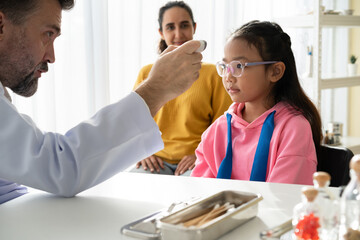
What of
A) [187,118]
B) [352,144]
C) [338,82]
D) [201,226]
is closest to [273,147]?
[201,226]

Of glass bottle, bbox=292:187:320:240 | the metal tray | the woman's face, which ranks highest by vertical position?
the woman's face

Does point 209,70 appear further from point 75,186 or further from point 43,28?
point 75,186

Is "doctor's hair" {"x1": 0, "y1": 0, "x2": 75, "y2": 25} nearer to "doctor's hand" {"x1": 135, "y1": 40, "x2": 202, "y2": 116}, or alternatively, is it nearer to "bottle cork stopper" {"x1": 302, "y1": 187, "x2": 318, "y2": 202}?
"doctor's hand" {"x1": 135, "y1": 40, "x2": 202, "y2": 116}

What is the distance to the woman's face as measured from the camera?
9.35ft

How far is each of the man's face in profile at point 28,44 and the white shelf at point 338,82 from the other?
2.27 m

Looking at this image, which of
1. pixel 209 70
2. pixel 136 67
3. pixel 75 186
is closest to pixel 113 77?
pixel 136 67

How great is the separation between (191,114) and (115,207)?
163cm

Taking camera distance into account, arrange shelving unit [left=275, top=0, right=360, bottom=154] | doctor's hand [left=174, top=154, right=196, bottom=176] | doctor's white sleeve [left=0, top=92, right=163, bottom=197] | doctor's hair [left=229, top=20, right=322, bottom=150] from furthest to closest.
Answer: shelving unit [left=275, top=0, right=360, bottom=154] → doctor's hand [left=174, top=154, right=196, bottom=176] → doctor's hair [left=229, top=20, right=322, bottom=150] → doctor's white sleeve [left=0, top=92, right=163, bottom=197]

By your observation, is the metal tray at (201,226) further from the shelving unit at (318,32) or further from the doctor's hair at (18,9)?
the shelving unit at (318,32)

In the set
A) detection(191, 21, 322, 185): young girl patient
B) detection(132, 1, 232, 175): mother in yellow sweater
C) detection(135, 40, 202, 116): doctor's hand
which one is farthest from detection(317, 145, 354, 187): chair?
detection(132, 1, 232, 175): mother in yellow sweater

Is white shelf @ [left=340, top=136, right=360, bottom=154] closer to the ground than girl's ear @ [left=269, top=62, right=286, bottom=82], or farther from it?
closer to the ground

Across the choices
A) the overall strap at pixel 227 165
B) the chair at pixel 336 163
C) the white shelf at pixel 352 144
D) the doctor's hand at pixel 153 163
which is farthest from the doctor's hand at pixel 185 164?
the white shelf at pixel 352 144

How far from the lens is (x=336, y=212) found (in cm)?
65

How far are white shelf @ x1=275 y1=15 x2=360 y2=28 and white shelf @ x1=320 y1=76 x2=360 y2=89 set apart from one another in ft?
1.27
